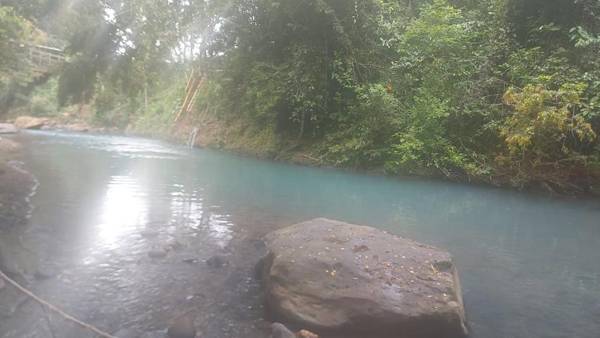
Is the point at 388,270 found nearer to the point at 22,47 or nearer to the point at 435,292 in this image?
the point at 435,292

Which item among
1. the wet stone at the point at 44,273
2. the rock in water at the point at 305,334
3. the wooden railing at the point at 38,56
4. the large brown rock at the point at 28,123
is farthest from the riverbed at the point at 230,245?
the large brown rock at the point at 28,123

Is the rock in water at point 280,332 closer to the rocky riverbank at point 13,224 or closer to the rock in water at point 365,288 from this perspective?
the rock in water at point 365,288

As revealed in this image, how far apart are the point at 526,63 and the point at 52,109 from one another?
42986 mm

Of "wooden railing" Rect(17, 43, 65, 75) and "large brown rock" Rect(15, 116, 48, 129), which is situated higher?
"wooden railing" Rect(17, 43, 65, 75)

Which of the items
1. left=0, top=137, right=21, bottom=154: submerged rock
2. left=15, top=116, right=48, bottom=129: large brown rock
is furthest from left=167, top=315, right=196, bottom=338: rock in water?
left=15, top=116, right=48, bottom=129: large brown rock

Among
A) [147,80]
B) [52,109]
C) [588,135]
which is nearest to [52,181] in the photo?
[147,80]

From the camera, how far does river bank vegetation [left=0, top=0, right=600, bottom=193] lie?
6590 mm

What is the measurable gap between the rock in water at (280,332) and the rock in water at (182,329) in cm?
67

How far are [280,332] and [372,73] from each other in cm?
1533

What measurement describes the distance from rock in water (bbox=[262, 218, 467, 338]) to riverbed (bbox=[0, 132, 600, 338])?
0.34 meters

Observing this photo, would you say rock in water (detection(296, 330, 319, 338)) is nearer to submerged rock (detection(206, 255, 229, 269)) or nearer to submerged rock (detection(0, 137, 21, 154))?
submerged rock (detection(206, 255, 229, 269))

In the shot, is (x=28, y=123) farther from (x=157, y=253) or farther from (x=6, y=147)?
(x=157, y=253)

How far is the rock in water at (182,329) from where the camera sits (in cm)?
332

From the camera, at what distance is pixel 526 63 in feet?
43.3
